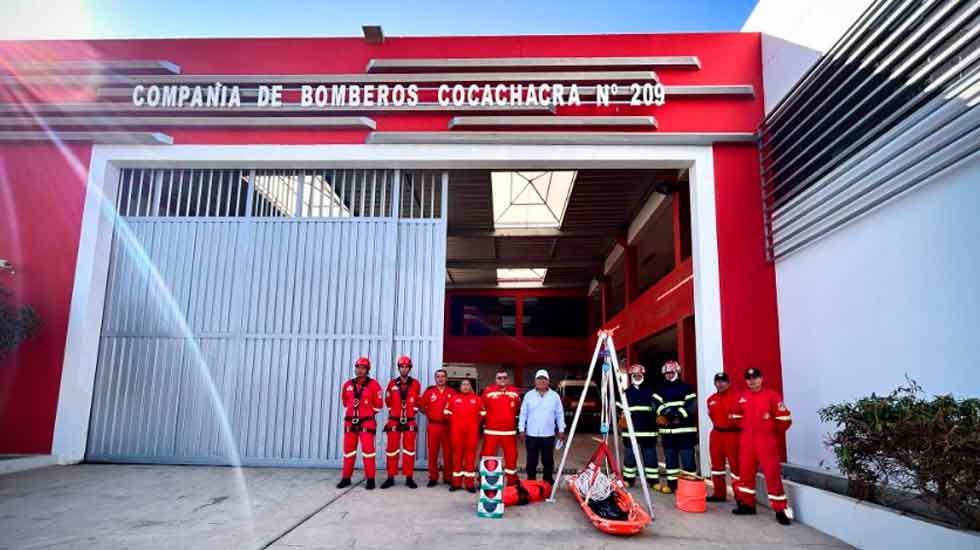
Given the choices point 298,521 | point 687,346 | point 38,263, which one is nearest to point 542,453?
point 298,521

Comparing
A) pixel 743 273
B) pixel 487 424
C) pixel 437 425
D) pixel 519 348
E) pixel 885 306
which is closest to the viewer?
pixel 885 306

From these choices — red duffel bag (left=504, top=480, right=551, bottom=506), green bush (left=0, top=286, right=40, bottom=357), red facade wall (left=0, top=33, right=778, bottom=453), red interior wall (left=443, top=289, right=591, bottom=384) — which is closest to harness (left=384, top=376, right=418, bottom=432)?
red duffel bag (left=504, top=480, right=551, bottom=506)

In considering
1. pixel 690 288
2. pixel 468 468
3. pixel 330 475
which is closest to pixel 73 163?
pixel 330 475

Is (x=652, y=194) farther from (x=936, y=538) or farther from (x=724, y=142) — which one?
(x=936, y=538)

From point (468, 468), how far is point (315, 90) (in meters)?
6.46

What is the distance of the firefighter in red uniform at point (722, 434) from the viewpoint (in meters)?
7.62

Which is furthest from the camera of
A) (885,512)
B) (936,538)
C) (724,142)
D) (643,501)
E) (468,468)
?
(724,142)

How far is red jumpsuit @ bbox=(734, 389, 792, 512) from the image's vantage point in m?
6.66

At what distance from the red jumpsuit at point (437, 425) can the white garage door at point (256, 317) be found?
4.20ft

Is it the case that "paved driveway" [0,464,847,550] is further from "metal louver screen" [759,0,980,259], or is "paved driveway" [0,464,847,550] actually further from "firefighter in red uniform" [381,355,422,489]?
"metal louver screen" [759,0,980,259]

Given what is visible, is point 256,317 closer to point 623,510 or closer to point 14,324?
point 14,324

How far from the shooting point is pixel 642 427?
8.73 m

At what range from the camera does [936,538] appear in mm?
4641

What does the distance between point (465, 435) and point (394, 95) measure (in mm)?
5435
